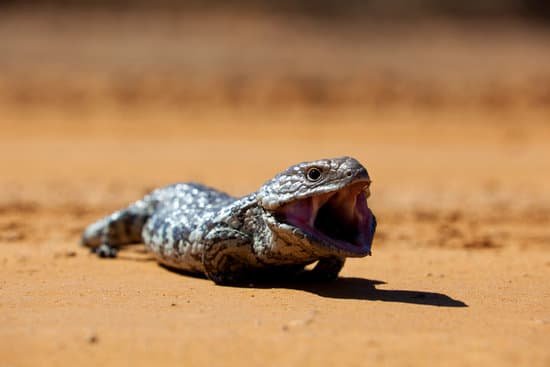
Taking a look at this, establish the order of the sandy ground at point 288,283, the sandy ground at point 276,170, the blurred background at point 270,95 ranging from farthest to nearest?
the blurred background at point 270,95 < the sandy ground at point 276,170 < the sandy ground at point 288,283

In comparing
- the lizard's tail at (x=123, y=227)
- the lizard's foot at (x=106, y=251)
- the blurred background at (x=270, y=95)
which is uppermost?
the lizard's tail at (x=123, y=227)

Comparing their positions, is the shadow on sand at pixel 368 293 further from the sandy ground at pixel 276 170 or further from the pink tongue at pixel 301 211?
the pink tongue at pixel 301 211

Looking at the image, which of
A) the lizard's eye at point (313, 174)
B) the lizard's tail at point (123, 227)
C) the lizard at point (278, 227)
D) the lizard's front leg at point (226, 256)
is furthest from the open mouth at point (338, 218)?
the lizard's tail at point (123, 227)

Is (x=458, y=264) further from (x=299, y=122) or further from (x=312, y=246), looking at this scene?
(x=299, y=122)

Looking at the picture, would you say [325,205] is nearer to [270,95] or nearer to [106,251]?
[106,251]

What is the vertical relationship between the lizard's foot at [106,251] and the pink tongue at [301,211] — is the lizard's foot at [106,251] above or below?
below

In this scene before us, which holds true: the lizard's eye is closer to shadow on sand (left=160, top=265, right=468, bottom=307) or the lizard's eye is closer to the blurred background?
shadow on sand (left=160, top=265, right=468, bottom=307)

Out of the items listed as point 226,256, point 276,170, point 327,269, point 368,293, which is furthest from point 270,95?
point 368,293
